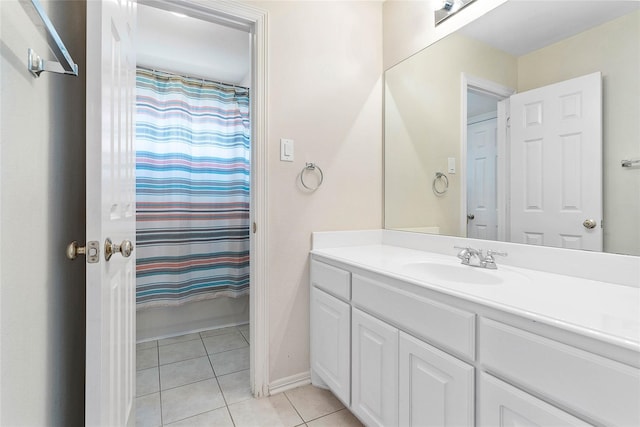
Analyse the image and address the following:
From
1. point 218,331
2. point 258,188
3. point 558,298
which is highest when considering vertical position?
point 258,188

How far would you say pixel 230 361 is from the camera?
2004mm

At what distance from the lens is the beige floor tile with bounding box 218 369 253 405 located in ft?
5.27

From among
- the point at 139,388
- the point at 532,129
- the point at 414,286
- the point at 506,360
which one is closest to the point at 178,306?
the point at 139,388

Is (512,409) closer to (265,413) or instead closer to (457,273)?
(457,273)

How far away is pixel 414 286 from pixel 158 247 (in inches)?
80.4

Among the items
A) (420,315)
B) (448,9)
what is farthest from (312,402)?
(448,9)

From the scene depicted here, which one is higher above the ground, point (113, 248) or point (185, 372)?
point (113, 248)

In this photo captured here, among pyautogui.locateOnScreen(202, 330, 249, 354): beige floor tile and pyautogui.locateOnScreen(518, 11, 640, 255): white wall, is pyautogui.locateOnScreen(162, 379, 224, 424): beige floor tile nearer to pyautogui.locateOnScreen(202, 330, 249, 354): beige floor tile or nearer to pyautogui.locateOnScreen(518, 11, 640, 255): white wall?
pyautogui.locateOnScreen(202, 330, 249, 354): beige floor tile

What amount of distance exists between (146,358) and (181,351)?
8.6 inches

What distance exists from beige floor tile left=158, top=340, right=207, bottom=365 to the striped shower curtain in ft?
1.06

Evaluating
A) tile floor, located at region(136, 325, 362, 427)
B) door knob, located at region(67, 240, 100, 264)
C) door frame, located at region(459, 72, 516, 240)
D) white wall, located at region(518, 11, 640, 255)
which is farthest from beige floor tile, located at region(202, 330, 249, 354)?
white wall, located at region(518, 11, 640, 255)

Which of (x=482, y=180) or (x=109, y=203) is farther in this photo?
(x=482, y=180)

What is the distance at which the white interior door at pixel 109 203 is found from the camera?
29.0 inches

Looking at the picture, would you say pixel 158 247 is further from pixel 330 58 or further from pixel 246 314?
pixel 330 58
